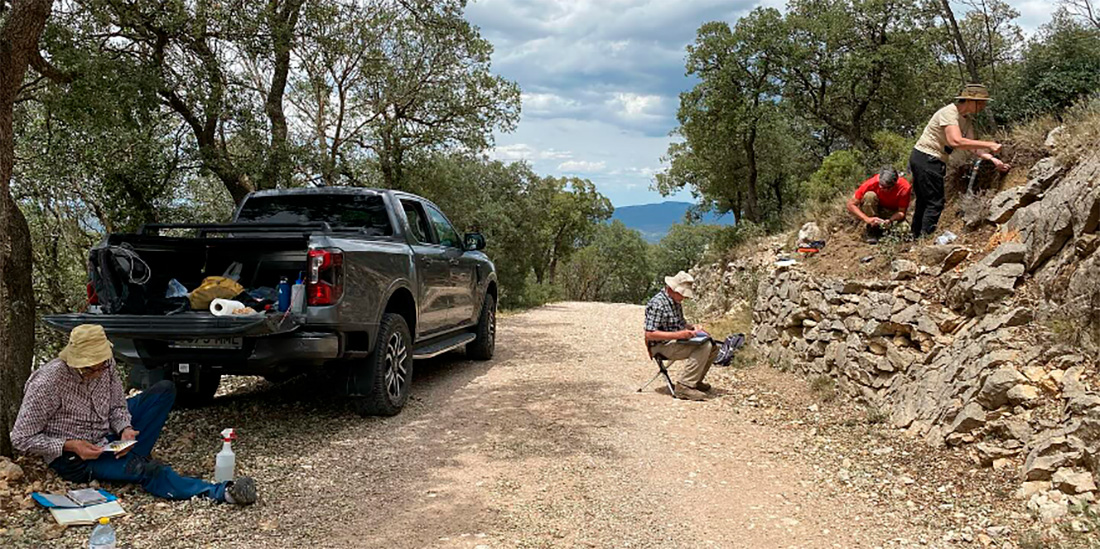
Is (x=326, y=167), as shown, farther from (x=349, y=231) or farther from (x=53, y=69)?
(x=349, y=231)

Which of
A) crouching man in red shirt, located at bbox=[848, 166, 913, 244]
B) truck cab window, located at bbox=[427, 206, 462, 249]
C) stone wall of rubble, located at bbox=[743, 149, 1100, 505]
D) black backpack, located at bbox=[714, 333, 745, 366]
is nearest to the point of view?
stone wall of rubble, located at bbox=[743, 149, 1100, 505]

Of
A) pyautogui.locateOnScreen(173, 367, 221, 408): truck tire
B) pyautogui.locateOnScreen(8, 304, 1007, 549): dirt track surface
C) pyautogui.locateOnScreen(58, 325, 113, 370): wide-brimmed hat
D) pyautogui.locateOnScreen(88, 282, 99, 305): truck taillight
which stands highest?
pyautogui.locateOnScreen(88, 282, 99, 305): truck taillight

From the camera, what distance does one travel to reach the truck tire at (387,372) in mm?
6066

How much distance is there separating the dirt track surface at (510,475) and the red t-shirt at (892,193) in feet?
8.97

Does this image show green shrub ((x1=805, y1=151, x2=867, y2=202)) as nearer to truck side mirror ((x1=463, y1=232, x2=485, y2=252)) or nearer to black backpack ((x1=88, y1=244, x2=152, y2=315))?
truck side mirror ((x1=463, y1=232, x2=485, y2=252))

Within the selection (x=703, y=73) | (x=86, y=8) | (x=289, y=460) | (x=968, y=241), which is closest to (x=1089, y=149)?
(x=968, y=241)

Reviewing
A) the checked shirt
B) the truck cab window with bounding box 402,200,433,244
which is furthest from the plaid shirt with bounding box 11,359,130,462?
the checked shirt

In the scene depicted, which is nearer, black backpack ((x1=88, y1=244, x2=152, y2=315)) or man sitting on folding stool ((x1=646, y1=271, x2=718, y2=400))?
black backpack ((x1=88, y1=244, x2=152, y2=315))

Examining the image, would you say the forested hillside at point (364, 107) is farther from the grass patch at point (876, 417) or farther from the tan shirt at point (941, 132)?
the grass patch at point (876, 417)

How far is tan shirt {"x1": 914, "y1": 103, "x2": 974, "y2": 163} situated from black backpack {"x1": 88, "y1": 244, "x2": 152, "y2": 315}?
7903 mm

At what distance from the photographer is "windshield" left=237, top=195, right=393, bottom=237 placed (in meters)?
7.07

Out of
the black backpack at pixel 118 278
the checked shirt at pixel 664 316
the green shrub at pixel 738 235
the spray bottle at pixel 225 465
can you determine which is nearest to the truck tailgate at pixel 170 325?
the black backpack at pixel 118 278

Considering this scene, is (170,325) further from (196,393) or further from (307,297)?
(196,393)

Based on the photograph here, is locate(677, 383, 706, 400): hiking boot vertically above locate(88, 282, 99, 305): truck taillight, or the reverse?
locate(88, 282, 99, 305): truck taillight
